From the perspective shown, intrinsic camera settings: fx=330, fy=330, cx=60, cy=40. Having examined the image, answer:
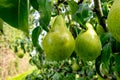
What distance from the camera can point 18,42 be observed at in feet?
15.0

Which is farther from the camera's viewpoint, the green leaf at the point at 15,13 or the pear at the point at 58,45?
the pear at the point at 58,45

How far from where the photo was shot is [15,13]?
0.80 metres

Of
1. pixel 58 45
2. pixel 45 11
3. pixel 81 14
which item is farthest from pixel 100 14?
pixel 45 11

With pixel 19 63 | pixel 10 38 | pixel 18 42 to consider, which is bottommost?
pixel 19 63

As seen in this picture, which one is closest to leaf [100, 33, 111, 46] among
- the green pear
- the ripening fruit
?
the green pear

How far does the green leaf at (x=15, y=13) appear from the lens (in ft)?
2.57

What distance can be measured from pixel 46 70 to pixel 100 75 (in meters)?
2.39

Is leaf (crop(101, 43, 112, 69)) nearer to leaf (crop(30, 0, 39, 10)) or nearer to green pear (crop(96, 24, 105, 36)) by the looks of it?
green pear (crop(96, 24, 105, 36))

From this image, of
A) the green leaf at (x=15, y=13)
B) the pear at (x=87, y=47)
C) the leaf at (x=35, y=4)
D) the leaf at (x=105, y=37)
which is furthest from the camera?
the leaf at (x=105, y=37)

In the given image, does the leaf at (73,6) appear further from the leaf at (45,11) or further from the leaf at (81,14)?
the leaf at (45,11)

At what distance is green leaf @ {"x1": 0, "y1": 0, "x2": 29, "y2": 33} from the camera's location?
2.57 feet

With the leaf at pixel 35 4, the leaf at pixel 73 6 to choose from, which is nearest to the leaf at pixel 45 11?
the leaf at pixel 35 4

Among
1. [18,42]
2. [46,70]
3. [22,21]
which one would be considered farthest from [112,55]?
[18,42]

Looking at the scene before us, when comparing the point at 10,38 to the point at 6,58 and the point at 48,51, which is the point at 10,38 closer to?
the point at 6,58
